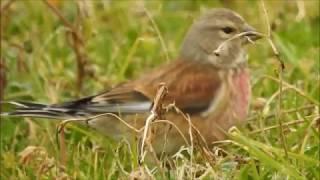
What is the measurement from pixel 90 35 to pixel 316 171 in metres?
1.77

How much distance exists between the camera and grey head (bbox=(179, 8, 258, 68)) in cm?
504

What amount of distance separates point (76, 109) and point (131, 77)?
1.15 m

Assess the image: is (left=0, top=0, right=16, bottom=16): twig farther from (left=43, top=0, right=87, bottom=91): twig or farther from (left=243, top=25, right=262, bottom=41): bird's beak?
(left=243, top=25, right=262, bottom=41): bird's beak

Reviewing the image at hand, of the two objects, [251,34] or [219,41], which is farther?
[219,41]

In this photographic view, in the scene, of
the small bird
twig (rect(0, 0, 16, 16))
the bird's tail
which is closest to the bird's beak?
the small bird

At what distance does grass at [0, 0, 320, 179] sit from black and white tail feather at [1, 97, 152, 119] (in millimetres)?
78

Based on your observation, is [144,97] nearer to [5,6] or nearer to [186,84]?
[186,84]

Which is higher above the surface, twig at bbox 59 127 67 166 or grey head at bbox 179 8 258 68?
grey head at bbox 179 8 258 68

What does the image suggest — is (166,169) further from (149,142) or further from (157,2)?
(157,2)

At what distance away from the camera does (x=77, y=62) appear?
555cm

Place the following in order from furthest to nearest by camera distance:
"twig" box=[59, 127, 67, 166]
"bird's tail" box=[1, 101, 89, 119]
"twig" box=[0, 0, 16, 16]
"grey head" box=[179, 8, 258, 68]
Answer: "twig" box=[0, 0, 16, 16] → "grey head" box=[179, 8, 258, 68] → "bird's tail" box=[1, 101, 89, 119] → "twig" box=[59, 127, 67, 166]

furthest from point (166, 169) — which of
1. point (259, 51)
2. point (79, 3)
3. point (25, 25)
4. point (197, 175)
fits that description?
point (25, 25)

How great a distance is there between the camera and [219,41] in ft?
16.7

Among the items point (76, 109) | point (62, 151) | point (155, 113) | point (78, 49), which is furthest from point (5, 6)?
point (155, 113)
